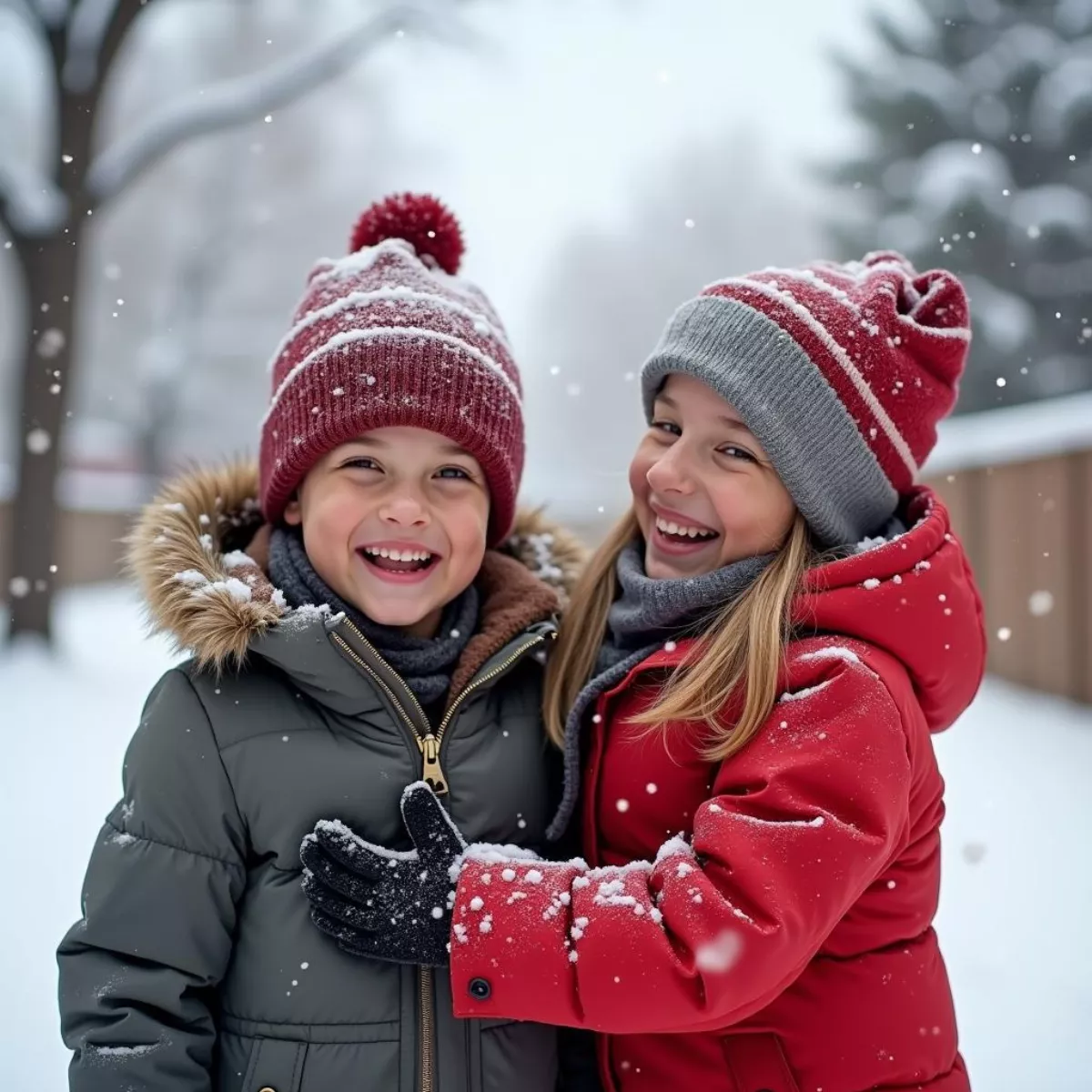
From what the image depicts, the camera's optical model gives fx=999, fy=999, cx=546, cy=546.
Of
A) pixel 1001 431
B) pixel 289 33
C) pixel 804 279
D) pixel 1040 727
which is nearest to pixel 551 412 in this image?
pixel 289 33

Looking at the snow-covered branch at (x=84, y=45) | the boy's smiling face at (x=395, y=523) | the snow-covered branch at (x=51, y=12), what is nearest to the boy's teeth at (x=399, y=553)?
the boy's smiling face at (x=395, y=523)

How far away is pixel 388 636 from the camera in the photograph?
180 centimetres

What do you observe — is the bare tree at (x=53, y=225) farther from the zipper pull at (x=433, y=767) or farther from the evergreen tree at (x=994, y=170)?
the evergreen tree at (x=994, y=170)

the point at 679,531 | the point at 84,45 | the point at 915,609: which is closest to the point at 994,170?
the point at 84,45

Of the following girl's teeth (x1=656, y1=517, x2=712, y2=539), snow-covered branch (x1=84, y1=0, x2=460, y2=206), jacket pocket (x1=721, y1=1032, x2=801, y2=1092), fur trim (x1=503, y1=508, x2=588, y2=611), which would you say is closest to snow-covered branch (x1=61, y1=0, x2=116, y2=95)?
snow-covered branch (x1=84, y1=0, x2=460, y2=206)

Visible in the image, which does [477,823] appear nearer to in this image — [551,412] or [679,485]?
[679,485]

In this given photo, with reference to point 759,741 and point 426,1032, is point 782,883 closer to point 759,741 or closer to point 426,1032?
point 759,741

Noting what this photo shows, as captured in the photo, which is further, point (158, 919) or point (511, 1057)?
point (511, 1057)

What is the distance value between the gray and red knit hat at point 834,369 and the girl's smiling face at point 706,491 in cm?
4

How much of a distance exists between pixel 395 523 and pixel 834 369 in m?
0.82

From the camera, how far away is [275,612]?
166cm

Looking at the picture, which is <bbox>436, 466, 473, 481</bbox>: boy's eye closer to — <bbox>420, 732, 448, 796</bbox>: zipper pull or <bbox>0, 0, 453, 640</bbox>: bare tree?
<bbox>420, 732, 448, 796</bbox>: zipper pull

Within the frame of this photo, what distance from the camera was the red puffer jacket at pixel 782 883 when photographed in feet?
4.66

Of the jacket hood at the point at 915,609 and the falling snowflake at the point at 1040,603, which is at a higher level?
the falling snowflake at the point at 1040,603
